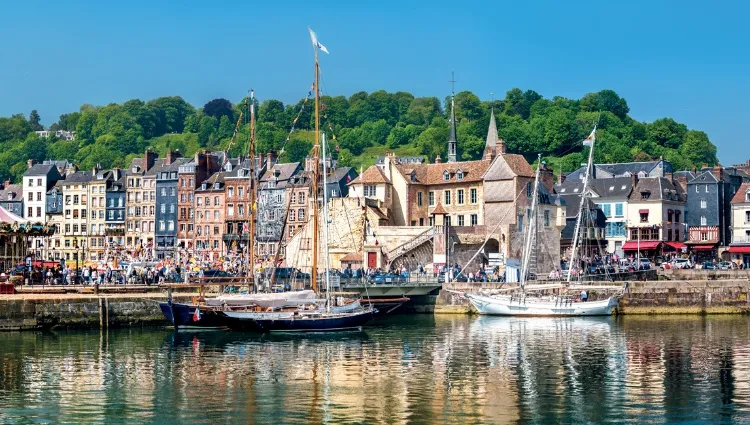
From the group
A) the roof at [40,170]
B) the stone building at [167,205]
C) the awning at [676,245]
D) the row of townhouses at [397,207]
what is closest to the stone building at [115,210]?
the row of townhouses at [397,207]

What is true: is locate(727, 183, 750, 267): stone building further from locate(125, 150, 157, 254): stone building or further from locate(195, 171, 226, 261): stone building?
locate(125, 150, 157, 254): stone building

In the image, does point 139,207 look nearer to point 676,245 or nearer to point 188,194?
point 188,194

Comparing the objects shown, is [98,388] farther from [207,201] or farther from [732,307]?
[207,201]

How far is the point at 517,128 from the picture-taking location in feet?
506

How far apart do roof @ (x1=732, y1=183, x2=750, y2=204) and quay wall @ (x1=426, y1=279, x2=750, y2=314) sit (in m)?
27.9

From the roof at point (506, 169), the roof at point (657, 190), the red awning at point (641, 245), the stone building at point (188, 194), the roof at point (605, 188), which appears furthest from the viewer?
the stone building at point (188, 194)

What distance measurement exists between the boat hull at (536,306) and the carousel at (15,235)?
24.3 m

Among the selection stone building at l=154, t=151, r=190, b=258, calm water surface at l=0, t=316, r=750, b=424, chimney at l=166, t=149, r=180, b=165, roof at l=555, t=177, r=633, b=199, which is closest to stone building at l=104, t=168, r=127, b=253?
stone building at l=154, t=151, r=190, b=258

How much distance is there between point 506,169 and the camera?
74.4 metres

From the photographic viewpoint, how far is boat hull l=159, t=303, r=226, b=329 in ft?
168

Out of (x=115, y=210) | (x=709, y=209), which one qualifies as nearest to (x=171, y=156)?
(x=115, y=210)

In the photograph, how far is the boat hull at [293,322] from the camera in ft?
166

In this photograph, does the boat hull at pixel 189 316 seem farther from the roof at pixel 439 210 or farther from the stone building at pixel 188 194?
the stone building at pixel 188 194

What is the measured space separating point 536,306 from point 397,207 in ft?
71.8
